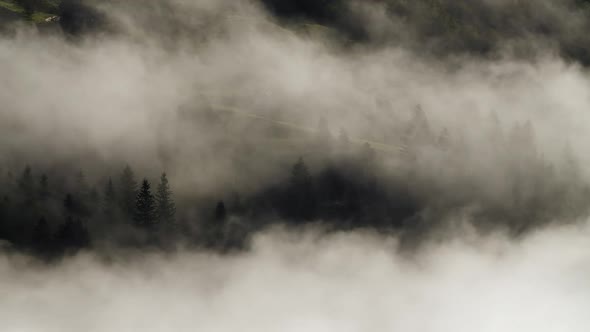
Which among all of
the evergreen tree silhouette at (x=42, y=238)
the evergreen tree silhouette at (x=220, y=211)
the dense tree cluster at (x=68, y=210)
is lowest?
the evergreen tree silhouette at (x=42, y=238)

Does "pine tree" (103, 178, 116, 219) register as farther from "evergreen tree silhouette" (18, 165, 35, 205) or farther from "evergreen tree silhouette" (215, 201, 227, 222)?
"evergreen tree silhouette" (215, 201, 227, 222)

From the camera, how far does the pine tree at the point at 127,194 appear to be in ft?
603

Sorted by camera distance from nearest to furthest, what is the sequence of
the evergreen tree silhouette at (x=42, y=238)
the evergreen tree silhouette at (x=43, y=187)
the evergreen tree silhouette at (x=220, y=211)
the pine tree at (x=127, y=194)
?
the evergreen tree silhouette at (x=42, y=238) → the evergreen tree silhouette at (x=43, y=187) → the pine tree at (x=127, y=194) → the evergreen tree silhouette at (x=220, y=211)

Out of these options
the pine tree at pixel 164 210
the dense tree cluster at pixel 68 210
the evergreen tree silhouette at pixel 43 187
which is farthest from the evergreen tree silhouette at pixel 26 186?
the pine tree at pixel 164 210

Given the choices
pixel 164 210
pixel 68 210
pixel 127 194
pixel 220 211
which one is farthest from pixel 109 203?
pixel 220 211

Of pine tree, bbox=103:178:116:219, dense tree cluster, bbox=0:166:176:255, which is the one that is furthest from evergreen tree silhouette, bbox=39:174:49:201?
pine tree, bbox=103:178:116:219

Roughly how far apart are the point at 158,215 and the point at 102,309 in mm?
29289

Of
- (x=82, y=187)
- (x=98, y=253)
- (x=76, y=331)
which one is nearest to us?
(x=76, y=331)

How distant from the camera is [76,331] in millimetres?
161875

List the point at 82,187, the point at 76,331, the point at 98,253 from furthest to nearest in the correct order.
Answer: the point at 82,187
the point at 98,253
the point at 76,331

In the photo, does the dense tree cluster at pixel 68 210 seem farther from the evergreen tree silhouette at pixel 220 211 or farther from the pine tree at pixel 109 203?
the evergreen tree silhouette at pixel 220 211

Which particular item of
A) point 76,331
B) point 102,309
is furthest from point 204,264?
point 76,331

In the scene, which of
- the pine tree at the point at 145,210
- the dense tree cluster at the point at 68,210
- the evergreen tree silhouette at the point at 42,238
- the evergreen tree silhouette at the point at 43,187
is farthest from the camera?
the evergreen tree silhouette at the point at 43,187

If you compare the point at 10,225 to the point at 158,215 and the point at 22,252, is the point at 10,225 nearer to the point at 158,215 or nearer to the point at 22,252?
the point at 22,252
